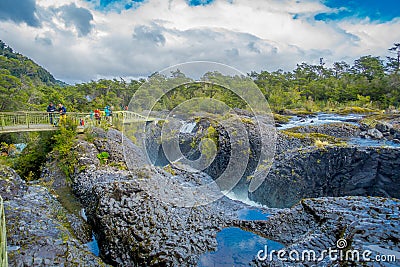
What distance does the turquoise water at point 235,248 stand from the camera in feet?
20.0

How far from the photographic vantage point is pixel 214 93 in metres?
8.46

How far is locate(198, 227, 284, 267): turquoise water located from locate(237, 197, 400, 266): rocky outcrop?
27 cm

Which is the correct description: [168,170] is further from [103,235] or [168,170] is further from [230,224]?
[103,235]

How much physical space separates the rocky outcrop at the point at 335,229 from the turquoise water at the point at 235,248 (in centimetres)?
27

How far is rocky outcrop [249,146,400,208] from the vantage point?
9.58 meters

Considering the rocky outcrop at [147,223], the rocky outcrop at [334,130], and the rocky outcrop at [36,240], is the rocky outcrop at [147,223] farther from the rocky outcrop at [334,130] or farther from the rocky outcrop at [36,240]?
the rocky outcrop at [334,130]

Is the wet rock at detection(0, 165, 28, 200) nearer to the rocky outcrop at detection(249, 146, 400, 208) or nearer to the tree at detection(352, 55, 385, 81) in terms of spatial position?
the rocky outcrop at detection(249, 146, 400, 208)

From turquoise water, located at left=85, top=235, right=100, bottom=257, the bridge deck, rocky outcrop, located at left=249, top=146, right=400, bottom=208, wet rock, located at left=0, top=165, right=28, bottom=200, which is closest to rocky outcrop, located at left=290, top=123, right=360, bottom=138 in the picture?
rocky outcrop, located at left=249, top=146, right=400, bottom=208

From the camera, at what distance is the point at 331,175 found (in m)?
10.1

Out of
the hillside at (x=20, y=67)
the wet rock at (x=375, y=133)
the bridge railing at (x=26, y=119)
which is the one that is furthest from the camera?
the hillside at (x=20, y=67)

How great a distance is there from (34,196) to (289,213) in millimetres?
7311

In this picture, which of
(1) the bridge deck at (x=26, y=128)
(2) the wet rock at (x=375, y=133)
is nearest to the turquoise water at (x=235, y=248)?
(1) the bridge deck at (x=26, y=128)

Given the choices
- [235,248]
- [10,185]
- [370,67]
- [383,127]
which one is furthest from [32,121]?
[370,67]

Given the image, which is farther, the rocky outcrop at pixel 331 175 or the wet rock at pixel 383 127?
the wet rock at pixel 383 127
